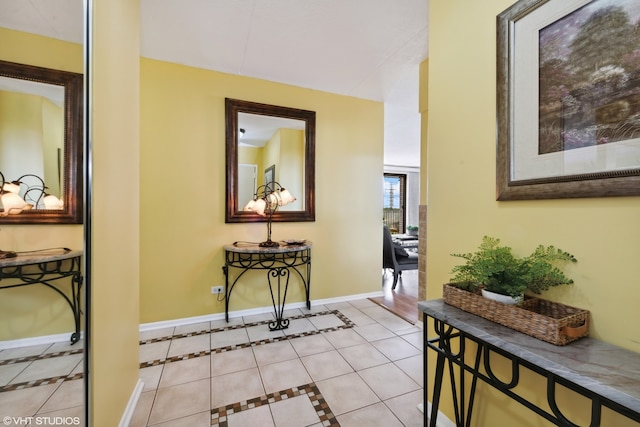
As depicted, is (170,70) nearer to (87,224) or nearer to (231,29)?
(231,29)

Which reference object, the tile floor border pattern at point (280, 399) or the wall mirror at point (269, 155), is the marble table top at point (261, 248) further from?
the tile floor border pattern at point (280, 399)

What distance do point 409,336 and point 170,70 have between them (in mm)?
3547

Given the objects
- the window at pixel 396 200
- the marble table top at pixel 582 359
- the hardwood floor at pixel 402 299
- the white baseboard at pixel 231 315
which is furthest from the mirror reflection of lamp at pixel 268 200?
the window at pixel 396 200

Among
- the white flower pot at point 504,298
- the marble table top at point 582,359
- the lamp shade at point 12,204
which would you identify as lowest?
the marble table top at point 582,359

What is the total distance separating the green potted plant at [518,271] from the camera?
3.16 ft

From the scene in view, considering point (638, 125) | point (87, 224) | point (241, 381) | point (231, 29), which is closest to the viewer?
point (638, 125)

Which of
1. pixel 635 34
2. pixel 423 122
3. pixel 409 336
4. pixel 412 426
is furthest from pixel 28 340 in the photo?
pixel 423 122

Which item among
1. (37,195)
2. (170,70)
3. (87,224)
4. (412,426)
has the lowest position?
(412,426)

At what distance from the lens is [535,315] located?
87 cm

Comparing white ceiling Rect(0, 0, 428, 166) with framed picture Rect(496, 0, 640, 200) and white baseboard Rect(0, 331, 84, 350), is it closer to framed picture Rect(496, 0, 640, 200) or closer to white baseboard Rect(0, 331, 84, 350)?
framed picture Rect(496, 0, 640, 200)

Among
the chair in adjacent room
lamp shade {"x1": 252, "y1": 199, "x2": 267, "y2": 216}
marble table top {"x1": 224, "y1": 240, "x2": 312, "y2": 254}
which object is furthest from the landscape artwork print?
the chair in adjacent room

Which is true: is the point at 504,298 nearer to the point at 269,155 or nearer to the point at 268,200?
the point at 268,200

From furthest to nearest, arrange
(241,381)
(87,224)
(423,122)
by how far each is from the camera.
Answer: (423,122), (241,381), (87,224)

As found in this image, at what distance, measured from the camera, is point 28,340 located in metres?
0.87
